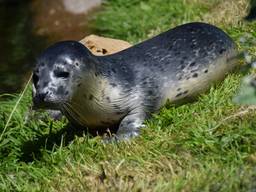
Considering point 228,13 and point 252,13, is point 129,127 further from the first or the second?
point 228,13

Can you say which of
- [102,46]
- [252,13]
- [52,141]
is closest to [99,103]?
[52,141]

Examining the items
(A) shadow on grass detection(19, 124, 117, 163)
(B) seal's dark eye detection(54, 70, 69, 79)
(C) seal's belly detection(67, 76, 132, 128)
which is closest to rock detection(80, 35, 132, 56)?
(A) shadow on grass detection(19, 124, 117, 163)

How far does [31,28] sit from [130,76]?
18.8 feet

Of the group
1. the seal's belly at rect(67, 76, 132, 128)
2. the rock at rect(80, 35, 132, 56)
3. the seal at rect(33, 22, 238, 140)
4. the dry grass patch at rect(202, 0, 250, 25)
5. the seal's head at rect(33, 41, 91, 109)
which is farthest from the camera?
the dry grass patch at rect(202, 0, 250, 25)

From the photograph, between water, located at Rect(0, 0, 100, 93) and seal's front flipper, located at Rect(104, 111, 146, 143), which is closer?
seal's front flipper, located at Rect(104, 111, 146, 143)

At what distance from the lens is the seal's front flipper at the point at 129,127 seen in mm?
5586

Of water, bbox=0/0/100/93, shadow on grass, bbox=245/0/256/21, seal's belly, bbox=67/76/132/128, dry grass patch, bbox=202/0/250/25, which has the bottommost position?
water, bbox=0/0/100/93

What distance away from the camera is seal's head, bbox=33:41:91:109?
17.3 ft

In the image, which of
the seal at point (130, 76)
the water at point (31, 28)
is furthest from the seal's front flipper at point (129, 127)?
the water at point (31, 28)

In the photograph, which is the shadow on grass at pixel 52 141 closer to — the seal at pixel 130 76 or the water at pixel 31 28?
the seal at pixel 130 76

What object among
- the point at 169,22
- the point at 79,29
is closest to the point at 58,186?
the point at 169,22

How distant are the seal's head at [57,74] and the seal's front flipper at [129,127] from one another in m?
0.43

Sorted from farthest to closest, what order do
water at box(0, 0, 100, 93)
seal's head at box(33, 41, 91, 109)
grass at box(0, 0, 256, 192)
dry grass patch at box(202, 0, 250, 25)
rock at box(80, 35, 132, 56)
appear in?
water at box(0, 0, 100, 93), dry grass patch at box(202, 0, 250, 25), rock at box(80, 35, 132, 56), seal's head at box(33, 41, 91, 109), grass at box(0, 0, 256, 192)

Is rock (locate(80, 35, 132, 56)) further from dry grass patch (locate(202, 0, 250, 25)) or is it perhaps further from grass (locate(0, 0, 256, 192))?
dry grass patch (locate(202, 0, 250, 25))
